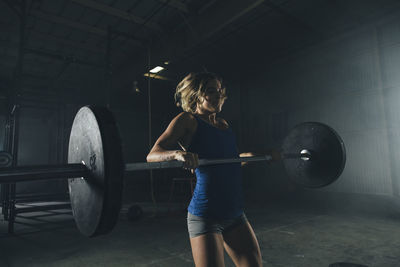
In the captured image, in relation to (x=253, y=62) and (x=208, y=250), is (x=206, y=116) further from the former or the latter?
(x=253, y=62)

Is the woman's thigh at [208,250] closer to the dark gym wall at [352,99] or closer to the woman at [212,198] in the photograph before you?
the woman at [212,198]

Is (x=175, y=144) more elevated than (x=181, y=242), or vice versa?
(x=175, y=144)

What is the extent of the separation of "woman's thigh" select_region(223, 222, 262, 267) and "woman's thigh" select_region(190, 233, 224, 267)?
0.09 metres

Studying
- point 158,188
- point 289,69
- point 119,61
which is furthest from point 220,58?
point 158,188

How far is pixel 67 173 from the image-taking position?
882 mm

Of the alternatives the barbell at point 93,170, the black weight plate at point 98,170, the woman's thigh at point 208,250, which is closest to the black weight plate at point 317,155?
the barbell at point 93,170

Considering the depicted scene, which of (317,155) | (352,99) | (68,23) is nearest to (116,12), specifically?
(68,23)

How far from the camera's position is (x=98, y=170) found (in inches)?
33.1

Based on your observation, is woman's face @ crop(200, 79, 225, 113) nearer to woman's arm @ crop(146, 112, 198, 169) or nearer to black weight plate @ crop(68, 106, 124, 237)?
woman's arm @ crop(146, 112, 198, 169)

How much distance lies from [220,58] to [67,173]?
673 cm

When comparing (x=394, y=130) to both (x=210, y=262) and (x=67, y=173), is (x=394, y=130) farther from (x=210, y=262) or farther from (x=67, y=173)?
(x=67, y=173)

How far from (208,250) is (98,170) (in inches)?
21.6

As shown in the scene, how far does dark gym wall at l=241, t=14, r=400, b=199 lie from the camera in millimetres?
5324

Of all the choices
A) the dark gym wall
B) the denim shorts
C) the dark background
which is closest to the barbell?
the denim shorts
